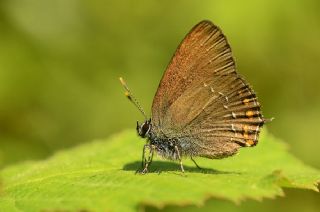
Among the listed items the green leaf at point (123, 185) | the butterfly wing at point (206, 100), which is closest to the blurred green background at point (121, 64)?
the green leaf at point (123, 185)

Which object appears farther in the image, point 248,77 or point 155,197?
point 248,77

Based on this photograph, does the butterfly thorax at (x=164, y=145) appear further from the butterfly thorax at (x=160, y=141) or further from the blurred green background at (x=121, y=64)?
the blurred green background at (x=121, y=64)

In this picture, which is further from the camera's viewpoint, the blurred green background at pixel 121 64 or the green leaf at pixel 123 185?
the blurred green background at pixel 121 64

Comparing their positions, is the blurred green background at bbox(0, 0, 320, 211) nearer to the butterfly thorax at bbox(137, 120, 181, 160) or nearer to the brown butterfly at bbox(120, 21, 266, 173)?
the brown butterfly at bbox(120, 21, 266, 173)

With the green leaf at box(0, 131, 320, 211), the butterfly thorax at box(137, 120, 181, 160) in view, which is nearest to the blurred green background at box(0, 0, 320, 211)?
the green leaf at box(0, 131, 320, 211)

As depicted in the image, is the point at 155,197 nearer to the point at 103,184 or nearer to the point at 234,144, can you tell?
the point at 103,184

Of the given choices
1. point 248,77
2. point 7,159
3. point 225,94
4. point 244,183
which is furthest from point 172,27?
point 244,183
